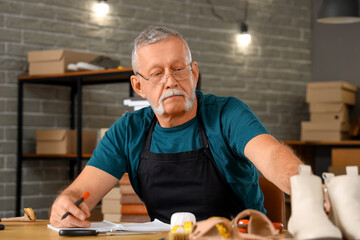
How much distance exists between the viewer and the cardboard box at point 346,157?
15.9 ft

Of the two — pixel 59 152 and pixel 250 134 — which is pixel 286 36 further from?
pixel 250 134

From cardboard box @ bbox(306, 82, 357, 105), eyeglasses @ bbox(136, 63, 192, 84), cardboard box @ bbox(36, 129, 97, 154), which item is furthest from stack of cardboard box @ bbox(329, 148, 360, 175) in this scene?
eyeglasses @ bbox(136, 63, 192, 84)

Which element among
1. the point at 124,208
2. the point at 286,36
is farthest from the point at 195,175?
the point at 286,36

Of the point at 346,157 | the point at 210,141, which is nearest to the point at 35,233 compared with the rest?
the point at 210,141

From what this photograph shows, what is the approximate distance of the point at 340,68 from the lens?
19.1ft

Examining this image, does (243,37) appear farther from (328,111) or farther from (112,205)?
(112,205)

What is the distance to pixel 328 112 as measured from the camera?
17.7 feet

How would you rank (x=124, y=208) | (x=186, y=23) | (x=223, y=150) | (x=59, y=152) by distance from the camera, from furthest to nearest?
1. (x=186, y=23)
2. (x=59, y=152)
3. (x=124, y=208)
4. (x=223, y=150)

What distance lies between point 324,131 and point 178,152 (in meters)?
3.58

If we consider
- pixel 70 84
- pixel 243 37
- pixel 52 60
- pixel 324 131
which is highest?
pixel 243 37

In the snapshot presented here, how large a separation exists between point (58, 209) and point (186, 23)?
3.54m

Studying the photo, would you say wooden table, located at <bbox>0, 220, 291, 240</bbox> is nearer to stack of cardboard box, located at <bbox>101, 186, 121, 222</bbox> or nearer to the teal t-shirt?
the teal t-shirt

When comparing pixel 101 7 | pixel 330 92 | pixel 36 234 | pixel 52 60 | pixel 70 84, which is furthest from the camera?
pixel 330 92

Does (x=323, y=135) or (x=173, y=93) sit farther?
(x=323, y=135)
